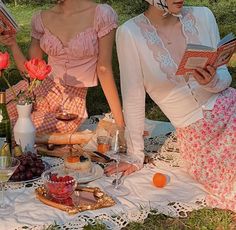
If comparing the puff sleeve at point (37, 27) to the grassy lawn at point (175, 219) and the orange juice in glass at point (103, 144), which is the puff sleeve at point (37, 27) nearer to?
the orange juice in glass at point (103, 144)

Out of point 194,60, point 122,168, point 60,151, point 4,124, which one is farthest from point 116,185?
point 194,60

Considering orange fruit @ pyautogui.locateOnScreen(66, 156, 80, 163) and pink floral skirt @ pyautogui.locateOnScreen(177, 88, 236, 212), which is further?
orange fruit @ pyautogui.locateOnScreen(66, 156, 80, 163)

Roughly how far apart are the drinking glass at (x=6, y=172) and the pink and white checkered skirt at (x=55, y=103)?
1.21 meters

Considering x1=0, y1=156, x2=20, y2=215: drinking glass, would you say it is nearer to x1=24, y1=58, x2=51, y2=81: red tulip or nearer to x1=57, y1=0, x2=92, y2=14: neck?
x1=24, y1=58, x2=51, y2=81: red tulip

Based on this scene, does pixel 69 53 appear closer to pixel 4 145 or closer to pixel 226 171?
pixel 4 145

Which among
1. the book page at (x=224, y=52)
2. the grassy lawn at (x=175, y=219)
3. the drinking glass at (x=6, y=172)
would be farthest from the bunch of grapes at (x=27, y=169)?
the book page at (x=224, y=52)

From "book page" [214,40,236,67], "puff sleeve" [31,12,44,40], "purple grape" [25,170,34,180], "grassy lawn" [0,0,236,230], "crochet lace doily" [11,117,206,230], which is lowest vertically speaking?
"grassy lawn" [0,0,236,230]

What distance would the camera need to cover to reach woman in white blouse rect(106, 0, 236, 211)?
3990 mm

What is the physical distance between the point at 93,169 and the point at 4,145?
0.67m

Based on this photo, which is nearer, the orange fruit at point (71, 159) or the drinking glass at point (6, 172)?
the drinking glass at point (6, 172)

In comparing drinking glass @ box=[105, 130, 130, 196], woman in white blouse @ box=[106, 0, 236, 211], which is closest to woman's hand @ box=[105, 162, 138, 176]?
woman in white blouse @ box=[106, 0, 236, 211]

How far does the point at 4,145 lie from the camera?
393cm

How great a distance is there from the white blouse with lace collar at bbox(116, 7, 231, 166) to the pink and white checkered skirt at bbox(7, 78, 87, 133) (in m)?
0.89

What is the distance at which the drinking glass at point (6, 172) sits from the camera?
355cm
